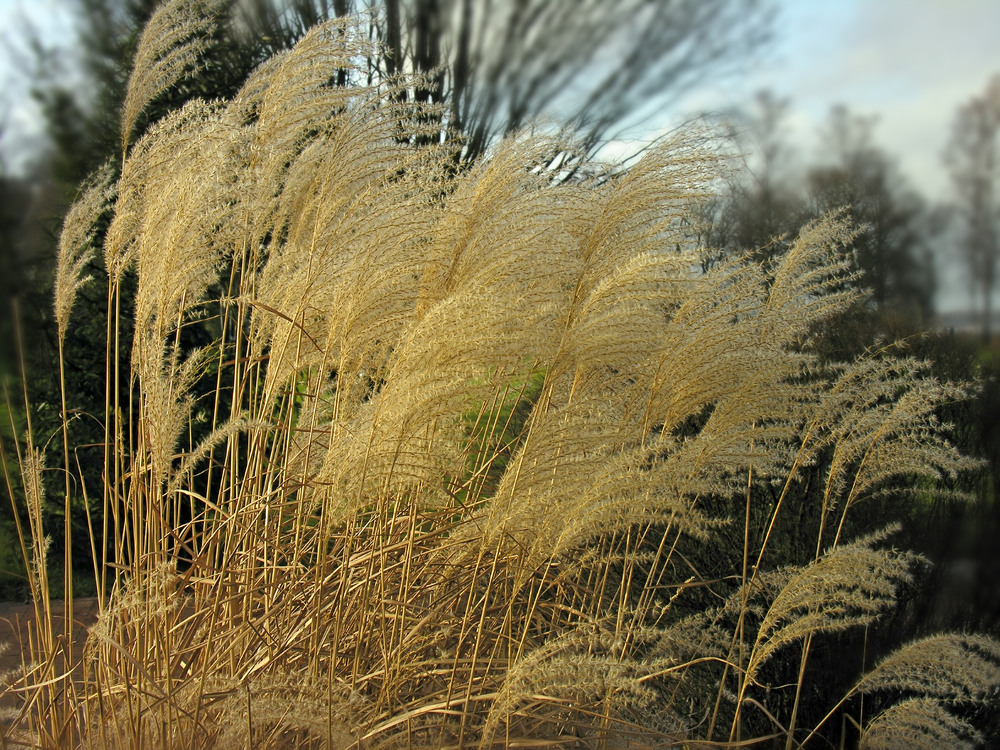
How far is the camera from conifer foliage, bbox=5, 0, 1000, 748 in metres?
1.77

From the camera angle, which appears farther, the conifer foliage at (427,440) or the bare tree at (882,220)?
the bare tree at (882,220)

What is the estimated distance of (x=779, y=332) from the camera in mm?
Result: 2277

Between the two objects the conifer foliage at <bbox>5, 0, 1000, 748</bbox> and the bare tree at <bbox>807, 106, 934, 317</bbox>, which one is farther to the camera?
the bare tree at <bbox>807, 106, 934, 317</bbox>

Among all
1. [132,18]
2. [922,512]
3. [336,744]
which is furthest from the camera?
[132,18]

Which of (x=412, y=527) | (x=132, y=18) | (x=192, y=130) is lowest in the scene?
(x=412, y=527)

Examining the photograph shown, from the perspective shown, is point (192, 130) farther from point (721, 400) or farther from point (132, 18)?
point (132, 18)

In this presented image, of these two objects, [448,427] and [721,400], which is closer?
[721,400]

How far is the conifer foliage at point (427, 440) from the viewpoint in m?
1.77

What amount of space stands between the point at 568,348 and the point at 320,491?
28.3 inches

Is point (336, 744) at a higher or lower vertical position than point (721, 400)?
lower

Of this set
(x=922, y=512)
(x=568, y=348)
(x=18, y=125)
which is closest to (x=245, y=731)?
(x=568, y=348)

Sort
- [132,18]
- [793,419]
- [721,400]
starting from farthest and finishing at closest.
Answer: [132,18]
[793,419]
[721,400]

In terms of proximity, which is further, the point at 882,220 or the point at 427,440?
the point at 882,220

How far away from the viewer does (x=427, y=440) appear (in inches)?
91.2
